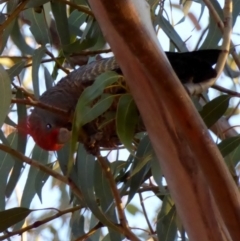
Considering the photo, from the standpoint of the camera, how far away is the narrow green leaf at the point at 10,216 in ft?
3.10

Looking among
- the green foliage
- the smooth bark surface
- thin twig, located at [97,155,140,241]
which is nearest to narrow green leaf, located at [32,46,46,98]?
the green foliage

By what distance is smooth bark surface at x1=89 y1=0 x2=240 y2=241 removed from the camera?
56 cm

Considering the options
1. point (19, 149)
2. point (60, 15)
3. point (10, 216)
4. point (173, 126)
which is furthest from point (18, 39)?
point (173, 126)

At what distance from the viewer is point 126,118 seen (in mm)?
819

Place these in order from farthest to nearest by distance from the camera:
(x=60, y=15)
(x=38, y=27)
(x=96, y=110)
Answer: (x=38, y=27) → (x=60, y=15) → (x=96, y=110)

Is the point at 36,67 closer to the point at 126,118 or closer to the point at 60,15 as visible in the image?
the point at 60,15

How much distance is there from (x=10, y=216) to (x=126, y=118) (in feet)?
0.92

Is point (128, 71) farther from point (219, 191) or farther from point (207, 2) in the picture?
point (207, 2)

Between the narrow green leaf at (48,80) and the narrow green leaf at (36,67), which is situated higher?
the narrow green leaf at (48,80)

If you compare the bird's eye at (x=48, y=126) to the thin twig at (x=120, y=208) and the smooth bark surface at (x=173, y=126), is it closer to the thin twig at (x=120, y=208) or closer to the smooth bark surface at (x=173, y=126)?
the thin twig at (x=120, y=208)

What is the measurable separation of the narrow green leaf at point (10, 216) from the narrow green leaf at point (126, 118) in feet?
0.85

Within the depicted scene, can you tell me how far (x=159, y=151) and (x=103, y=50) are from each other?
458 millimetres

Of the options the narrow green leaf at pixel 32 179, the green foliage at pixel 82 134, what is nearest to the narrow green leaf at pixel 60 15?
the green foliage at pixel 82 134

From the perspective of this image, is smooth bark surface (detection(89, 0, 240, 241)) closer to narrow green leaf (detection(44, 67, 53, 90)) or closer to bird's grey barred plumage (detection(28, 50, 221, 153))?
bird's grey barred plumage (detection(28, 50, 221, 153))
